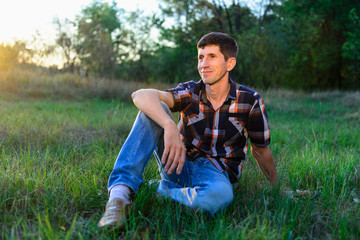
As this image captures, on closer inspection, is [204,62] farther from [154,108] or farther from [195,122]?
[154,108]

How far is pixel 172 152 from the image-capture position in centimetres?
211

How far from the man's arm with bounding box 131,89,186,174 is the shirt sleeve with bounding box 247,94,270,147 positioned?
69cm

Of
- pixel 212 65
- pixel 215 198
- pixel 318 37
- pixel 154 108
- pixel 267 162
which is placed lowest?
pixel 215 198

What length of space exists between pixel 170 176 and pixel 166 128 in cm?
41

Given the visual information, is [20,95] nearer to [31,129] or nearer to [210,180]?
[31,129]

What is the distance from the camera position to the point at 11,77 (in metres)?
9.78

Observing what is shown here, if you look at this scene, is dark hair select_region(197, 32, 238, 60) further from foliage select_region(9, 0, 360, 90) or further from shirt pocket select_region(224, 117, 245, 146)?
foliage select_region(9, 0, 360, 90)

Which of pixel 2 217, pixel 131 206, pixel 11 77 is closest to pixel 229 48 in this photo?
pixel 131 206

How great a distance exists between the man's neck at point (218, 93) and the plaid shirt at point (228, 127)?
4cm

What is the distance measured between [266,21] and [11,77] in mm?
16056

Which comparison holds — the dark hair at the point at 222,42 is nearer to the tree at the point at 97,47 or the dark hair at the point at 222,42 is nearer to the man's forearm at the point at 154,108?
the man's forearm at the point at 154,108

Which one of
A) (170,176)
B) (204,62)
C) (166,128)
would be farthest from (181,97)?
(170,176)

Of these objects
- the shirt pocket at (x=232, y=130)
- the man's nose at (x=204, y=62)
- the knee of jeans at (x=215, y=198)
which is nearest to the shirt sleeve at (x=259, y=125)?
the shirt pocket at (x=232, y=130)

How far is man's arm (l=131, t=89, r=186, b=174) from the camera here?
212 centimetres
